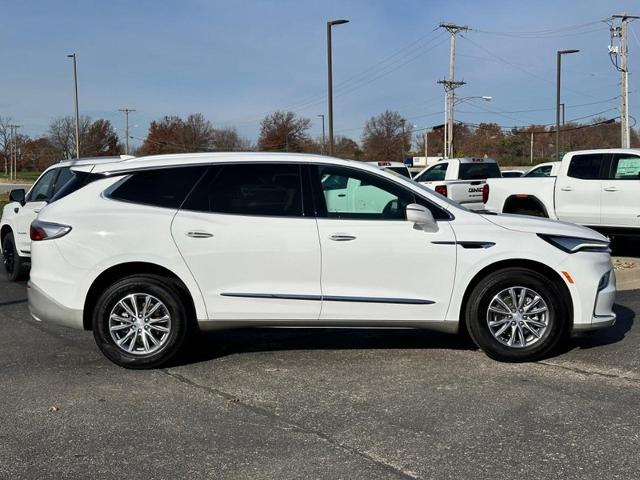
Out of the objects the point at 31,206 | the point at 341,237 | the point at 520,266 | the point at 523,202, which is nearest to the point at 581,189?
the point at 523,202

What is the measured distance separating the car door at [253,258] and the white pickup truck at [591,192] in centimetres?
740

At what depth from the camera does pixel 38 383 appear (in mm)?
5391

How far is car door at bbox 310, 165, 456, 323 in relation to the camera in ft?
18.3

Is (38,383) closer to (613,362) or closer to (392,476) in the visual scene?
(392,476)

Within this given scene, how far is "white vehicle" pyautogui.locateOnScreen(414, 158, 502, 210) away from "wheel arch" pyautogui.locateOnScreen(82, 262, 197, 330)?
1135 centimetres

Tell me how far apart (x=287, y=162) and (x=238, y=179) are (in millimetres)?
431

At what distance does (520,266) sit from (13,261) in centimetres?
796

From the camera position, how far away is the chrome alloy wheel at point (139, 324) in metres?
5.64

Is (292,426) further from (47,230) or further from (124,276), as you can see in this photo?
(47,230)

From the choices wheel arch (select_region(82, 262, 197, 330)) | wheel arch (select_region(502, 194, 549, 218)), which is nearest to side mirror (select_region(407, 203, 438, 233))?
wheel arch (select_region(82, 262, 197, 330))

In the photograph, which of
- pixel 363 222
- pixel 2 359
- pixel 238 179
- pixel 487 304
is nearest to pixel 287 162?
pixel 238 179

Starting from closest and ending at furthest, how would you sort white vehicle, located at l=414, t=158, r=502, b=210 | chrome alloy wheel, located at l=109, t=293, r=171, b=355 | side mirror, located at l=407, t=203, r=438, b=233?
side mirror, located at l=407, t=203, r=438, b=233 < chrome alloy wheel, located at l=109, t=293, r=171, b=355 < white vehicle, located at l=414, t=158, r=502, b=210

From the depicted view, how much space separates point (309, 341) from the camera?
266 inches

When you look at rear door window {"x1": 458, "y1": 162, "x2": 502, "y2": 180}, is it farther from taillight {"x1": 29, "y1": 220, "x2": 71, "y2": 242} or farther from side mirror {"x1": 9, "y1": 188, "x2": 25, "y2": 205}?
taillight {"x1": 29, "y1": 220, "x2": 71, "y2": 242}
